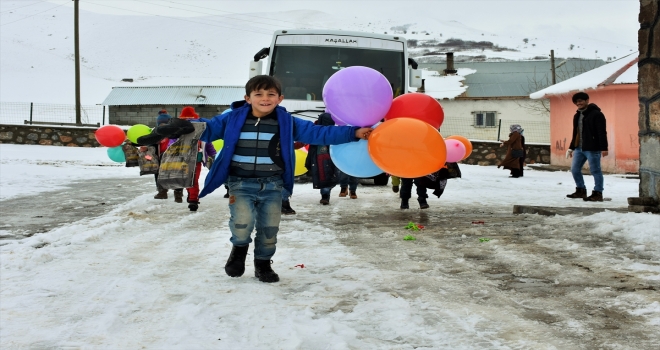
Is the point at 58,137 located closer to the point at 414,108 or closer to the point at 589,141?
the point at 589,141

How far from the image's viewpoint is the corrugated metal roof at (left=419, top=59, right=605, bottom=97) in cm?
3638

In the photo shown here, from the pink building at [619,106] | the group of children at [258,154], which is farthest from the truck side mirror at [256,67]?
the pink building at [619,106]

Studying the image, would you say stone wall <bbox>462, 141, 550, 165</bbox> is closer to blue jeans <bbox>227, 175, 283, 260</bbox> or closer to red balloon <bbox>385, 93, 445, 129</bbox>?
red balloon <bbox>385, 93, 445, 129</bbox>

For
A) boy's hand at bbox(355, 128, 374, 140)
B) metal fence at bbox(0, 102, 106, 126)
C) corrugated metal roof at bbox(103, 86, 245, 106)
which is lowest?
boy's hand at bbox(355, 128, 374, 140)

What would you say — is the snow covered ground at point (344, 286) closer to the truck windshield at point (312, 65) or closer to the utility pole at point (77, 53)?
the truck windshield at point (312, 65)

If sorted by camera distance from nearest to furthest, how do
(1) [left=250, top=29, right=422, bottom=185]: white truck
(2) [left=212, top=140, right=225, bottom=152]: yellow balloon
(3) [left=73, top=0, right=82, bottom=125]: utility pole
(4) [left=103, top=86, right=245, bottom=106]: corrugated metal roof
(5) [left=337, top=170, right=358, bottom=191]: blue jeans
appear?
(2) [left=212, top=140, right=225, bottom=152]: yellow balloon → (5) [left=337, top=170, right=358, bottom=191]: blue jeans → (1) [left=250, top=29, right=422, bottom=185]: white truck → (3) [left=73, top=0, right=82, bottom=125]: utility pole → (4) [left=103, top=86, right=245, bottom=106]: corrugated metal roof

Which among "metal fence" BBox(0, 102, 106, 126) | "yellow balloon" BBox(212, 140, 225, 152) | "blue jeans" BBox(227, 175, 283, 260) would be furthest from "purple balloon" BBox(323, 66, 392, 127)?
"metal fence" BBox(0, 102, 106, 126)

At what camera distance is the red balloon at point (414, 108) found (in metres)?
4.78

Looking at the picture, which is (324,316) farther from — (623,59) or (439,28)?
(439,28)

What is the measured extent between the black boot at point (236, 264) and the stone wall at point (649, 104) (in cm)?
499

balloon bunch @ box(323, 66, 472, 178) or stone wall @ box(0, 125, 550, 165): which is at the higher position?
stone wall @ box(0, 125, 550, 165)

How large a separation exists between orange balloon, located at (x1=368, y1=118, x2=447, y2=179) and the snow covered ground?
0.80 m

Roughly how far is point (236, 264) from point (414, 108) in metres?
1.78

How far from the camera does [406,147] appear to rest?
413 centimetres
